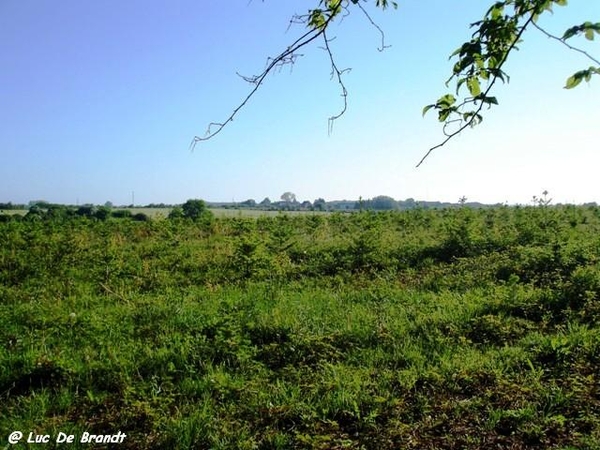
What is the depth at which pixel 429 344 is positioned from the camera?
16.5 ft

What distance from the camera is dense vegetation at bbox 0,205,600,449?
3492 mm

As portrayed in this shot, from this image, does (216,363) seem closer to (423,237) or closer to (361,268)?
(361,268)

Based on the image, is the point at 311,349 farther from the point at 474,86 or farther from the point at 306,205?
the point at 306,205

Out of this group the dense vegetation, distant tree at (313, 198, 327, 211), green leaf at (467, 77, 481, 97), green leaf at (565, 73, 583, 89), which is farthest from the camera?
distant tree at (313, 198, 327, 211)

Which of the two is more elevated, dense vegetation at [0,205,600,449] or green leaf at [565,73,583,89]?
green leaf at [565,73,583,89]

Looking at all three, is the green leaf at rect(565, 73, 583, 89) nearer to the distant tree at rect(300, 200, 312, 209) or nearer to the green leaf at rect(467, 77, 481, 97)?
the green leaf at rect(467, 77, 481, 97)

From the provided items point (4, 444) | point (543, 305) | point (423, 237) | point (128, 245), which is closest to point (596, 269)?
point (543, 305)

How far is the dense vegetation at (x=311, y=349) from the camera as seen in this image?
3492 millimetres

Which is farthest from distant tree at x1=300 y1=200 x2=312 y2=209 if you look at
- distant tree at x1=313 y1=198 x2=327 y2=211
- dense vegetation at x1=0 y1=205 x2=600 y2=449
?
dense vegetation at x1=0 y1=205 x2=600 y2=449

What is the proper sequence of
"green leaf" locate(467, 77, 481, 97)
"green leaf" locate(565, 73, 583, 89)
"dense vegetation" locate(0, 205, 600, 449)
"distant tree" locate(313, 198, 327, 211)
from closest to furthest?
"green leaf" locate(565, 73, 583, 89), "green leaf" locate(467, 77, 481, 97), "dense vegetation" locate(0, 205, 600, 449), "distant tree" locate(313, 198, 327, 211)

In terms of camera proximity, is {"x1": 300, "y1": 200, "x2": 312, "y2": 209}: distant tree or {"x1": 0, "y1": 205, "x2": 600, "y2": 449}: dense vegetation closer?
{"x1": 0, "y1": 205, "x2": 600, "y2": 449}: dense vegetation

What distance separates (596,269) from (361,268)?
418 centimetres

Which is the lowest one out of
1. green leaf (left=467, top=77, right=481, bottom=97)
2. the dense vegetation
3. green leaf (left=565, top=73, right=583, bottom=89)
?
the dense vegetation

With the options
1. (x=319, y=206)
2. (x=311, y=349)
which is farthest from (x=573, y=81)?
(x=319, y=206)
